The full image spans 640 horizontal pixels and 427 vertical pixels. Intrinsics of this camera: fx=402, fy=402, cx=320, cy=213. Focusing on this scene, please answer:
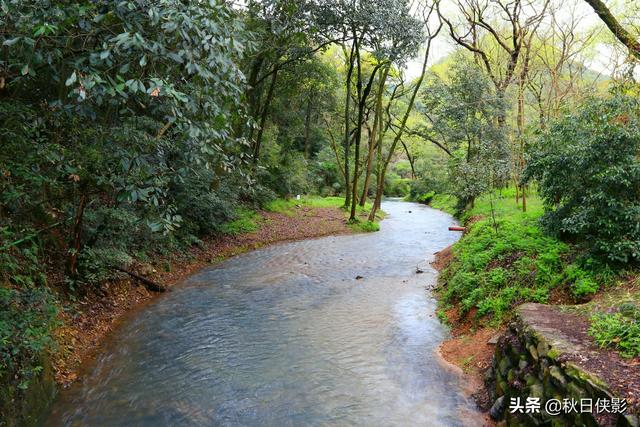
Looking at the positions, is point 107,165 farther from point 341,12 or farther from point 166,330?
point 341,12

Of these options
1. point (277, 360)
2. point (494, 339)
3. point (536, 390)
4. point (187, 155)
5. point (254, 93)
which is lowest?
point (277, 360)

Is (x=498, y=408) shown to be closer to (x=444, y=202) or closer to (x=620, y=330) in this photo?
(x=620, y=330)

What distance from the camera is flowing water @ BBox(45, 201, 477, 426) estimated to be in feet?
17.6

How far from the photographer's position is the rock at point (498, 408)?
17.0 feet

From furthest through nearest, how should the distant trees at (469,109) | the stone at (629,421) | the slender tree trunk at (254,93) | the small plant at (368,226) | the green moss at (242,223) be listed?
the small plant at (368,226) < the distant trees at (469,109) < the slender tree trunk at (254,93) < the green moss at (242,223) < the stone at (629,421)

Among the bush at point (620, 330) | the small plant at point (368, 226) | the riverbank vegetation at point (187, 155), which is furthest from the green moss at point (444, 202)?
the bush at point (620, 330)

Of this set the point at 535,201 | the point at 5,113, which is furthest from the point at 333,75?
the point at 5,113

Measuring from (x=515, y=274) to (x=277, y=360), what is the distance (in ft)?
16.5

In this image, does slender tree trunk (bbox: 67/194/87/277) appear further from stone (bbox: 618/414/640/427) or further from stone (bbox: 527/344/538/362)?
stone (bbox: 618/414/640/427)

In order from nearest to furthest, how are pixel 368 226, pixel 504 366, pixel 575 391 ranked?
pixel 575 391, pixel 504 366, pixel 368 226

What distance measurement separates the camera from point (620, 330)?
15.9ft

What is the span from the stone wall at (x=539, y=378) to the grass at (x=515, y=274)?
1.11 meters

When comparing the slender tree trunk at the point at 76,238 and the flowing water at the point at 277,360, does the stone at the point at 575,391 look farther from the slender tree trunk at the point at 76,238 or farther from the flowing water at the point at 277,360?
the slender tree trunk at the point at 76,238

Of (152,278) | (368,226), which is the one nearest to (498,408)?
(152,278)
